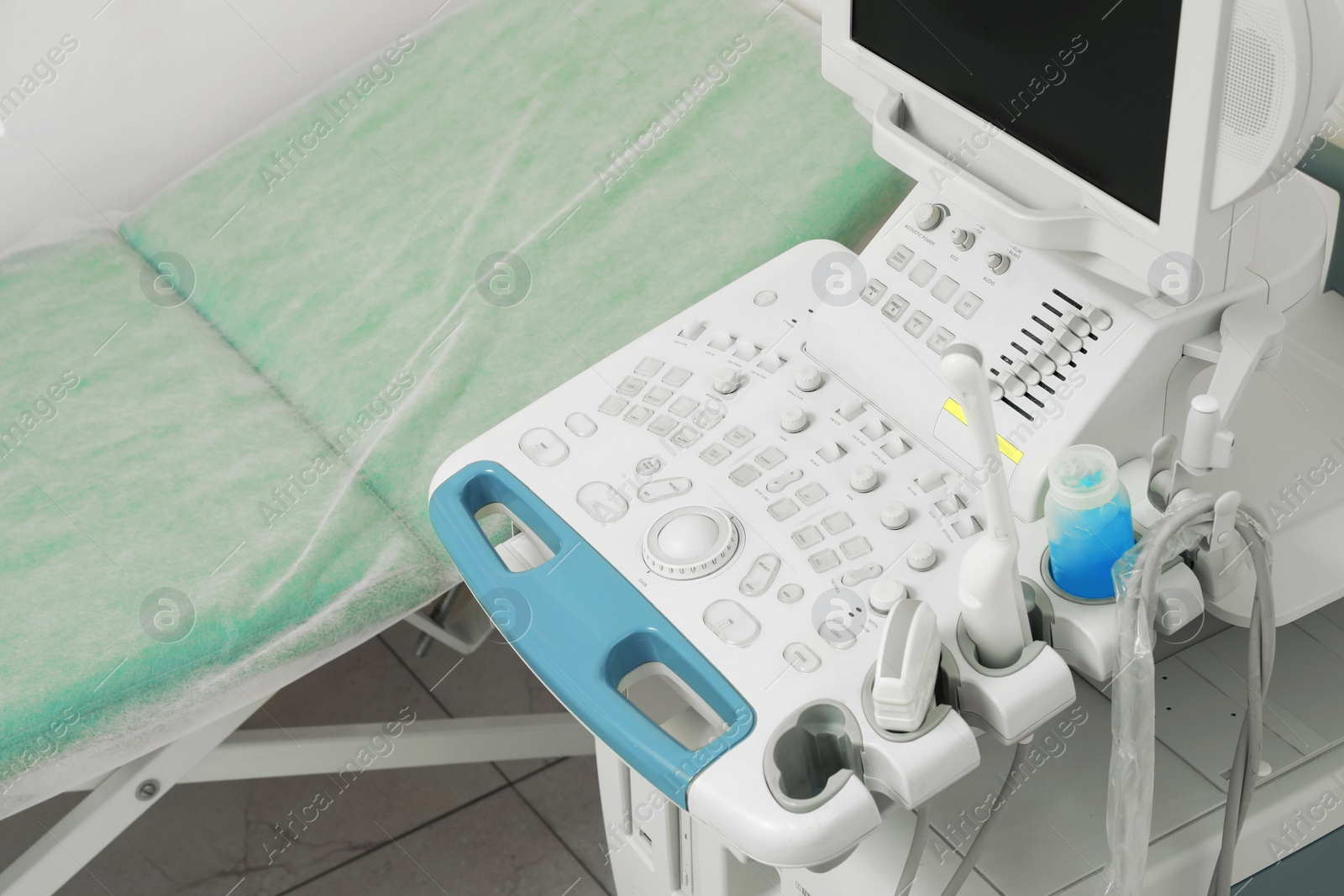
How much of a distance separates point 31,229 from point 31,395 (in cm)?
41

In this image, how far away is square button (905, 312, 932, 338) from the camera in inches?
43.1

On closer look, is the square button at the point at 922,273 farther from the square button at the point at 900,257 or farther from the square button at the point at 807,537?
the square button at the point at 807,537

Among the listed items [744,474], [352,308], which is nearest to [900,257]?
[744,474]

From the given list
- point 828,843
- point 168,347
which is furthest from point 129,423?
point 828,843

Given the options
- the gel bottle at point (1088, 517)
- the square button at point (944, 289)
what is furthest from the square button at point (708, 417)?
the gel bottle at point (1088, 517)

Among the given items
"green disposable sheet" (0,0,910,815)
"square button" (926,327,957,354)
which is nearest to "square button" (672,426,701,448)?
"square button" (926,327,957,354)

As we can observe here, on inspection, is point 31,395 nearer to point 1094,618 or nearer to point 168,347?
point 168,347

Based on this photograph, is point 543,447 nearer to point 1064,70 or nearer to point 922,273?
point 922,273

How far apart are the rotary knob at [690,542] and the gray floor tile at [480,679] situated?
3.22 feet

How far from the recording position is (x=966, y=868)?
1009mm

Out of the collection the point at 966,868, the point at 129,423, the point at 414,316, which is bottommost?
the point at 966,868

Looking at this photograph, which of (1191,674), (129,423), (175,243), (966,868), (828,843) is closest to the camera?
(828,843)

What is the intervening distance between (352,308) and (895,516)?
982 millimetres

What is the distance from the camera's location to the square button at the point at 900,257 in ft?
3.70
